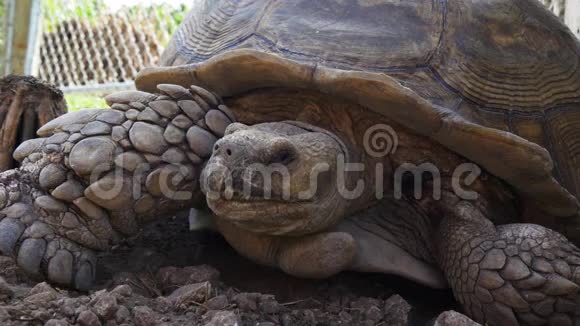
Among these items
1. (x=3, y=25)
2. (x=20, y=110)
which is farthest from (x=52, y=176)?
(x=3, y=25)

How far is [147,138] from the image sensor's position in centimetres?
233

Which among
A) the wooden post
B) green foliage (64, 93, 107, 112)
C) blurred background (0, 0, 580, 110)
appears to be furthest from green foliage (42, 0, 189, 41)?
the wooden post

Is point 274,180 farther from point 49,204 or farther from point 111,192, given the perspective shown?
point 49,204

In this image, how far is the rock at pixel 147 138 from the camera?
2311 millimetres

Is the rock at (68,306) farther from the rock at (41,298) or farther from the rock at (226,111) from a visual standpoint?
the rock at (226,111)

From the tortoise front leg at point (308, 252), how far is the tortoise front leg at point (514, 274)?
408 mm

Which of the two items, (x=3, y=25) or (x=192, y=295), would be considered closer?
(x=192, y=295)

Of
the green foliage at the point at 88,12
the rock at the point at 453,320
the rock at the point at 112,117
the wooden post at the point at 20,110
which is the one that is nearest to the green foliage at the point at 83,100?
the green foliage at the point at 88,12

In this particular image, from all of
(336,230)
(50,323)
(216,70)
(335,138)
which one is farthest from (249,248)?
(50,323)

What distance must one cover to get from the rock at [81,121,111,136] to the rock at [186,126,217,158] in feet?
0.91

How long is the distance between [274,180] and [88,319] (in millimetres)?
701

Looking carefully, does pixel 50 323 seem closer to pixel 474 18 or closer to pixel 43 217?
pixel 43 217

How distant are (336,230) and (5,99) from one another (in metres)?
1.67

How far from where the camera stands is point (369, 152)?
2545 millimetres
